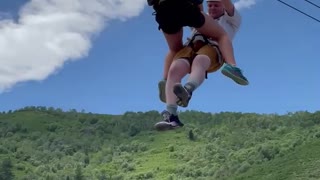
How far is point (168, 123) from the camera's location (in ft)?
19.1

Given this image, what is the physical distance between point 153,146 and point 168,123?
15673 centimetres

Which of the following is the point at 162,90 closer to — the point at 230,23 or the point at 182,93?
the point at 182,93

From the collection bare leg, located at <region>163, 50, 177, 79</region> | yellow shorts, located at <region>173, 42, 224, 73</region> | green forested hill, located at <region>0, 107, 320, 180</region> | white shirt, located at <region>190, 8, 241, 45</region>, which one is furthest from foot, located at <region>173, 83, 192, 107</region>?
green forested hill, located at <region>0, 107, 320, 180</region>

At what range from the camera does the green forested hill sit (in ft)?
443

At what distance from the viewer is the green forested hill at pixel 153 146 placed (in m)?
135

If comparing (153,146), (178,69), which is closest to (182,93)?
(178,69)

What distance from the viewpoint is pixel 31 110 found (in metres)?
198

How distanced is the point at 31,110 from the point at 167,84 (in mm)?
196002

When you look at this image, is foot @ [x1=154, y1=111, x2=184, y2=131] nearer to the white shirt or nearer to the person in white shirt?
the person in white shirt

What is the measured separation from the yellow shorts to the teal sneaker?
327mm

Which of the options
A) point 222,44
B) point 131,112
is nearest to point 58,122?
point 131,112

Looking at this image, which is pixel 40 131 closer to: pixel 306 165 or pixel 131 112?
pixel 131 112

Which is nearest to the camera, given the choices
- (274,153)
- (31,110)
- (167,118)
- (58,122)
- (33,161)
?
(167,118)

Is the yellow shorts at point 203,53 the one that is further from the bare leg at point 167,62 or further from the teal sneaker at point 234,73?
the teal sneaker at point 234,73
